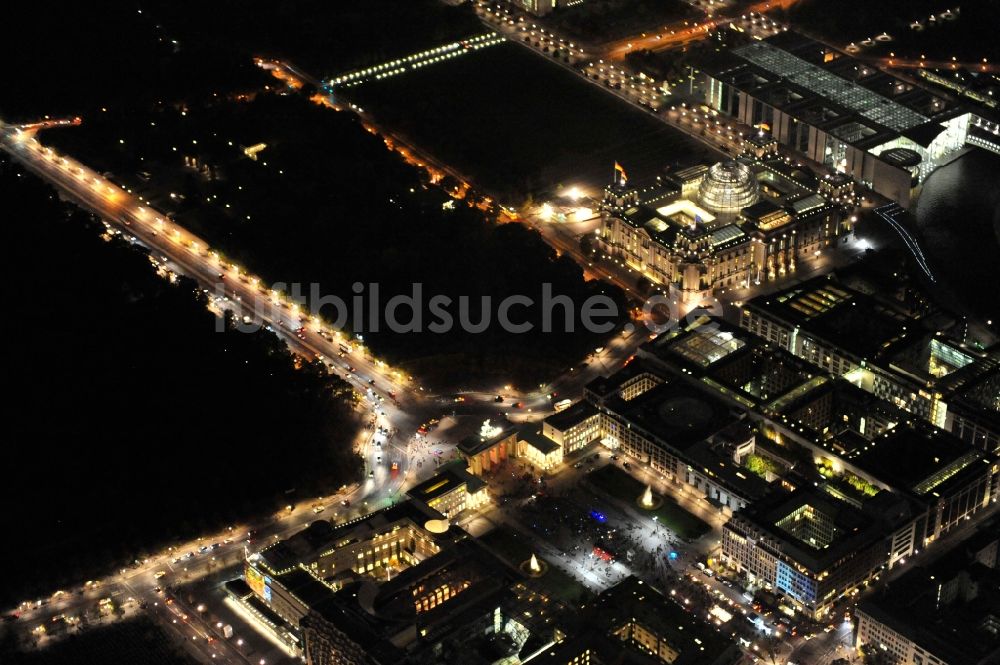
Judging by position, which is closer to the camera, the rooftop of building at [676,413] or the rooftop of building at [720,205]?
the rooftop of building at [676,413]

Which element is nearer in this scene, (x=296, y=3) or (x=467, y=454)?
(x=467, y=454)

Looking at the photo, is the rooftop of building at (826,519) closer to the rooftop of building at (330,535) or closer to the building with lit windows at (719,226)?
the rooftop of building at (330,535)

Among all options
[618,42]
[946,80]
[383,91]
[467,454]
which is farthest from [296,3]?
[467,454]

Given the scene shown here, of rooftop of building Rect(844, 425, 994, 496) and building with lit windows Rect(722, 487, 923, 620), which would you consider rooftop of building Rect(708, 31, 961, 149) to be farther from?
building with lit windows Rect(722, 487, 923, 620)

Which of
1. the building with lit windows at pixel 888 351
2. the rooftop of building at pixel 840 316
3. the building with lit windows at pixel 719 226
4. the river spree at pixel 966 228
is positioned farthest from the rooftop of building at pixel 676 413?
the river spree at pixel 966 228

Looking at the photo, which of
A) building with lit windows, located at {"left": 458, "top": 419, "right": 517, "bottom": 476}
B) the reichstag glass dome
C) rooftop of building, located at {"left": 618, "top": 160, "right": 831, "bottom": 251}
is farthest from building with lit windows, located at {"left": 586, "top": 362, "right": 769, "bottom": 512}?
the reichstag glass dome

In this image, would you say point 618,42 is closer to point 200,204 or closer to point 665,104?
point 665,104

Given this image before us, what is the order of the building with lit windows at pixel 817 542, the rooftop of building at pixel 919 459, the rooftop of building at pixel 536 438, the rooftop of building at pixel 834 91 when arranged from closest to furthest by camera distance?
the building with lit windows at pixel 817 542 < the rooftop of building at pixel 919 459 < the rooftop of building at pixel 536 438 < the rooftop of building at pixel 834 91
